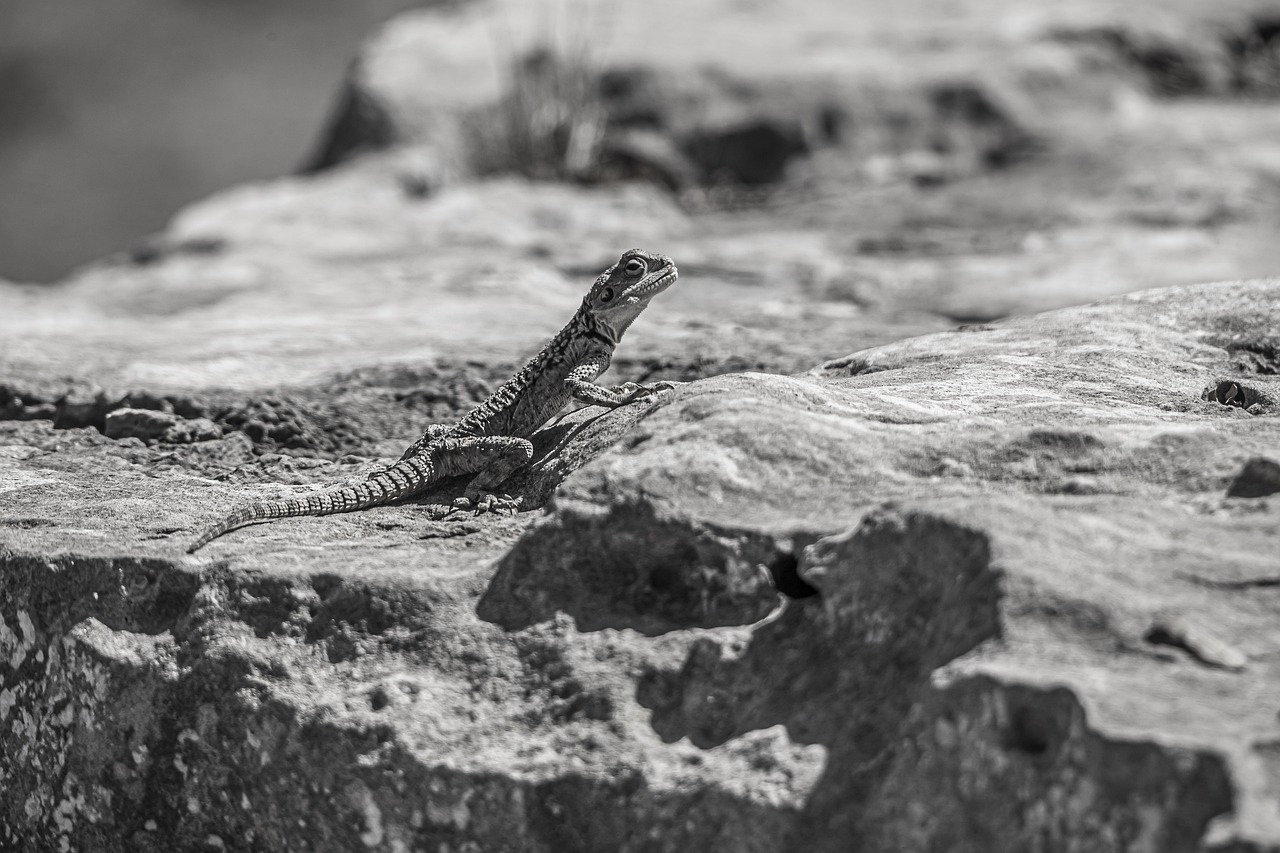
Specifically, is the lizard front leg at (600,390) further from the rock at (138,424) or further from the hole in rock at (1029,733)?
the hole in rock at (1029,733)

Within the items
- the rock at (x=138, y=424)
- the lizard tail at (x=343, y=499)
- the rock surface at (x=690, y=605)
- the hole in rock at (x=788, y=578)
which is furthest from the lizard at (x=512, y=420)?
the hole in rock at (x=788, y=578)

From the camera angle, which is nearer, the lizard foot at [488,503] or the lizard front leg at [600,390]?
the lizard foot at [488,503]

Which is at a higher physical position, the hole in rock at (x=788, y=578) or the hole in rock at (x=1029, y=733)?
the hole in rock at (x=788, y=578)

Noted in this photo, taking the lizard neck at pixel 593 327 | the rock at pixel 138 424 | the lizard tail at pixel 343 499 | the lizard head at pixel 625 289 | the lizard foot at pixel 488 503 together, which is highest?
the lizard head at pixel 625 289

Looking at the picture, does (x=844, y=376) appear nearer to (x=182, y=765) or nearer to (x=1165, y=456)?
(x=1165, y=456)

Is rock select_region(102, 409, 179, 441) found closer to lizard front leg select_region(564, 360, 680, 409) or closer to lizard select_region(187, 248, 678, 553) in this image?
lizard select_region(187, 248, 678, 553)

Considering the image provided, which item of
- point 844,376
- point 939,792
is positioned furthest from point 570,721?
point 844,376
